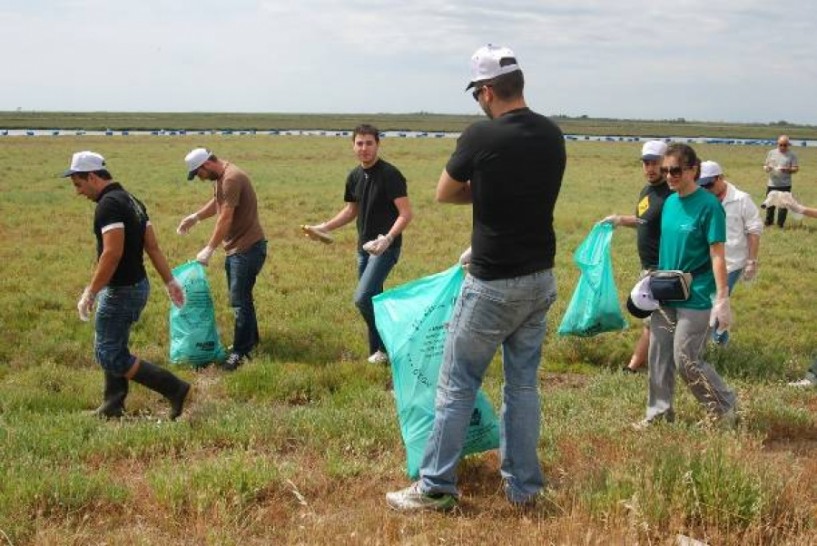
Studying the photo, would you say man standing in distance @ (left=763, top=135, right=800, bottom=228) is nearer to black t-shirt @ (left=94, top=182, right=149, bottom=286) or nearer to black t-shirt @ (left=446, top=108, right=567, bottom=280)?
black t-shirt @ (left=94, top=182, right=149, bottom=286)

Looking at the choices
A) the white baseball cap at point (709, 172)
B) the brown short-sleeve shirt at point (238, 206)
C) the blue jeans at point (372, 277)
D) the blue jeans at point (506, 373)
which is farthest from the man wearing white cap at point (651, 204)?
the brown short-sleeve shirt at point (238, 206)

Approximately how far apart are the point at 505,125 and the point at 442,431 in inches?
53.3

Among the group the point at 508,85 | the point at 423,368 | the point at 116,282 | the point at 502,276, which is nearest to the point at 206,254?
the point at 116,282

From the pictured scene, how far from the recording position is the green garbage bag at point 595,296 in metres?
6.86

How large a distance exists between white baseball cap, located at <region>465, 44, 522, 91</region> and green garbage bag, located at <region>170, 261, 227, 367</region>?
4088mm

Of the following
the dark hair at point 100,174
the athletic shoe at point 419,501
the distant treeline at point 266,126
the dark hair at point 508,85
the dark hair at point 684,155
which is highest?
the distant treeline at point 266,126

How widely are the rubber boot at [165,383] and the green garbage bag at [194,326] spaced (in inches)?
51.9

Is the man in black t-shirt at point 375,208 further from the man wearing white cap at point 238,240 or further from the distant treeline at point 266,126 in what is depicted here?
the distant treeline at point 266,126

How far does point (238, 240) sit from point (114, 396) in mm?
1811

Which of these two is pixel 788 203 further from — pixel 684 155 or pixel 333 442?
pixel 333 442

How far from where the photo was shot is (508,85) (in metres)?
3.38

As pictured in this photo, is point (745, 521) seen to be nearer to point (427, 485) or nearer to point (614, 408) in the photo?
point (427, 485)

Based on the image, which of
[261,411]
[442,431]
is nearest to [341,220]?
[261,411]

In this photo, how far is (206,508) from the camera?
362cm
